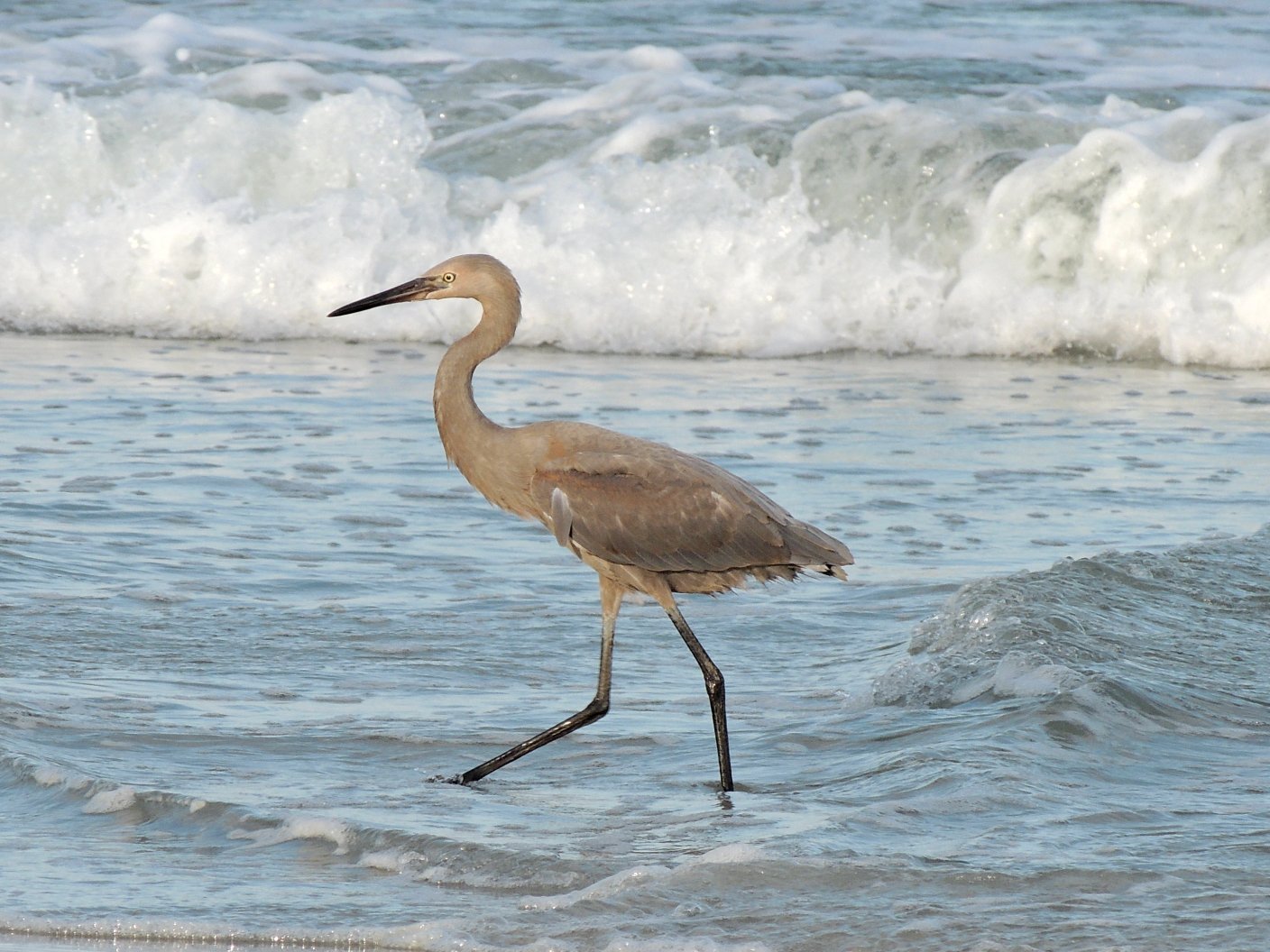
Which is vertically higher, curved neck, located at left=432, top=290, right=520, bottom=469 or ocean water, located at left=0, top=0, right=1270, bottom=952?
curved neck, located at left=432, top=290, right=520, bottom=469

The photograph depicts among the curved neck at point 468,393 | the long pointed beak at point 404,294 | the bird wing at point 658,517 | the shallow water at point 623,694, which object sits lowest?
the shallow water at point 623,694

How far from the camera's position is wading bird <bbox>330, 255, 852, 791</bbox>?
5.45m

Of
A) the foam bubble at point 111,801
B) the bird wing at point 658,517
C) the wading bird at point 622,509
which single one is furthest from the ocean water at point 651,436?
the bird wing at point 658,517

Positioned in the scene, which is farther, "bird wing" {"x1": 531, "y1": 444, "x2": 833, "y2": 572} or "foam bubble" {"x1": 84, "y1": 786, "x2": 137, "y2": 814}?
"bird wing" {"x1": 531, "y1": 444, "x2": 833, "y2": 572}

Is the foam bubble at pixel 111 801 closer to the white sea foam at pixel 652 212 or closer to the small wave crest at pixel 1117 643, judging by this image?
the small wave crest at pixel 1117 643

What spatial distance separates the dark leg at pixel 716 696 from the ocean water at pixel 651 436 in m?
0.16

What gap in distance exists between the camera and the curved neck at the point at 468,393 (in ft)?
18.4

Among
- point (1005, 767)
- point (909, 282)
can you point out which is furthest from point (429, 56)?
point (1005, 767)

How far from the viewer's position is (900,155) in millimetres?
15023

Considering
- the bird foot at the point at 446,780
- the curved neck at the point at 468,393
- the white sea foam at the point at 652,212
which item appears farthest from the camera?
the white sea foam at the point at 652,212

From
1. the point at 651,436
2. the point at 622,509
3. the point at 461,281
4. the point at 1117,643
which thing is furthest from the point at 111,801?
the point at 651,436

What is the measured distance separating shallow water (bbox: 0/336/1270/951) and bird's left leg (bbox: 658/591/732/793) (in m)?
0.07

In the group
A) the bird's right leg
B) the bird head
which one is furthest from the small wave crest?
the bird head

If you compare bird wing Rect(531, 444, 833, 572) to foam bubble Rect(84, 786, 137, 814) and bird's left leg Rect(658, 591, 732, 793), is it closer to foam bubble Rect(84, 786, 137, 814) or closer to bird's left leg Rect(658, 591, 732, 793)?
bird's left leg Rect(658, 591, 732, 793)
